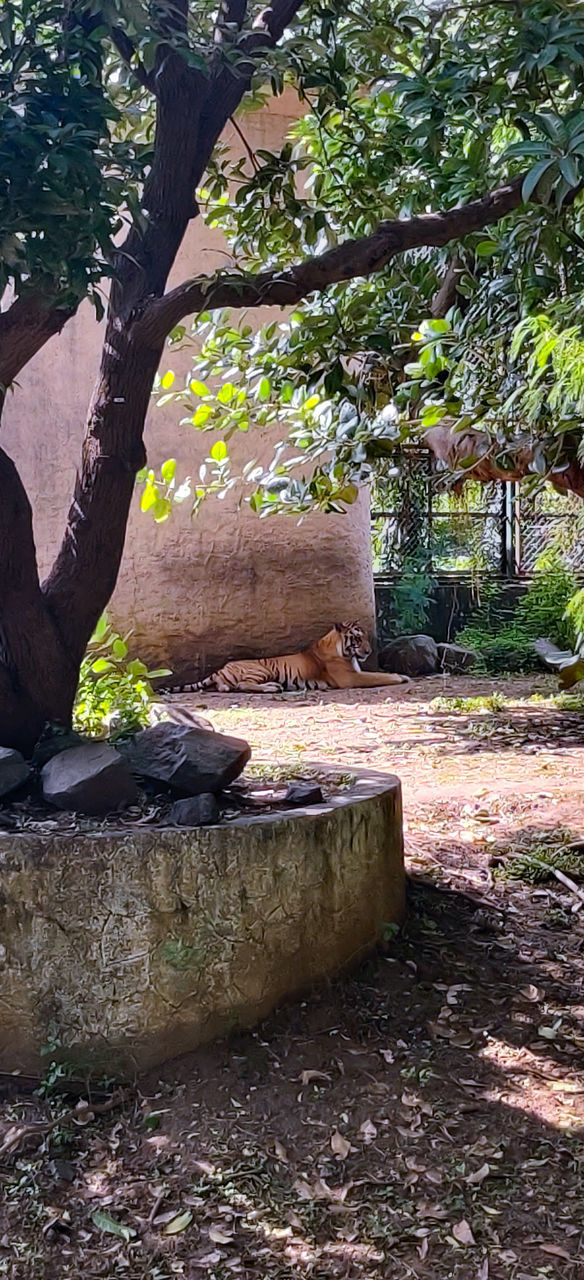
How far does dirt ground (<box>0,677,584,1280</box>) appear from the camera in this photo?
2.01 m

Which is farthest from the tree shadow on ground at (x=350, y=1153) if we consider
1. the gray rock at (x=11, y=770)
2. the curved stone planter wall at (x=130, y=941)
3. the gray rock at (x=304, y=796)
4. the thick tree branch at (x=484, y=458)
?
the thick tree branch at (x=484, y=458)

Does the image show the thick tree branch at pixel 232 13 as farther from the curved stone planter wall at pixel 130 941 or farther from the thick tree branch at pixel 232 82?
the curved stone planter wall at pixel 130 941

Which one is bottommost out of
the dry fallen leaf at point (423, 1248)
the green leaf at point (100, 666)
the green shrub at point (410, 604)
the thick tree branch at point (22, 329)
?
the dry fallen leaf at point (423, 1248)

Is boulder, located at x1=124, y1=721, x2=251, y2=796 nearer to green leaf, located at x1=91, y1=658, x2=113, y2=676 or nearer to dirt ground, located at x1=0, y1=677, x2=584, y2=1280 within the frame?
dirt ground, located at x1=0, y1=677, x2=584, y2=1280

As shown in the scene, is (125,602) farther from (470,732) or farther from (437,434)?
(437,434)

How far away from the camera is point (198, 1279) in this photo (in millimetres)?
1948

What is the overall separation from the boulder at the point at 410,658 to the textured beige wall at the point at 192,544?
675 mm

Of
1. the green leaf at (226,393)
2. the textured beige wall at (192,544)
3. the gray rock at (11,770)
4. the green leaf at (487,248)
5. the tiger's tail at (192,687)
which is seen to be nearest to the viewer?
the gray rock at (11,770)

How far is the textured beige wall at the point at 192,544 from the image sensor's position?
824cm

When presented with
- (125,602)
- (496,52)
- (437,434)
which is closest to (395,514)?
(125,602)

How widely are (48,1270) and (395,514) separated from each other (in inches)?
377

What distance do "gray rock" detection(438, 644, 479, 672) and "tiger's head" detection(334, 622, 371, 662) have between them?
39.1 inches

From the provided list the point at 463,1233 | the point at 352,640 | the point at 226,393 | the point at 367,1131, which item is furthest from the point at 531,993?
the point at 352,640

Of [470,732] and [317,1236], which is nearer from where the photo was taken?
[317,1236]
